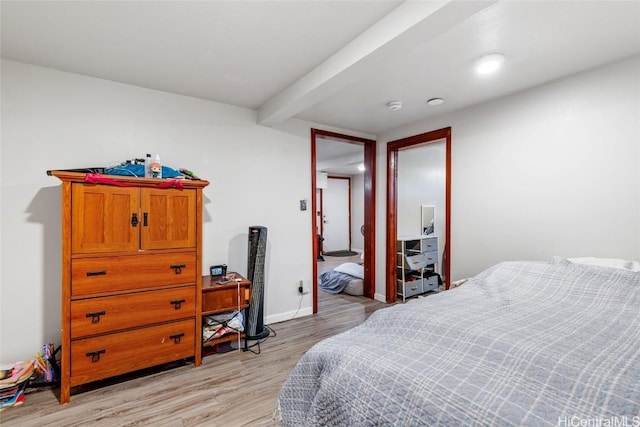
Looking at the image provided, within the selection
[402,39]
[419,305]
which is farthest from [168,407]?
[402,39]

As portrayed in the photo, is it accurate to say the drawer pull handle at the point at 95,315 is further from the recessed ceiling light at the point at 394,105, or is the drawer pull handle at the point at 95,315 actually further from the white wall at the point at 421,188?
the white wall at the point at 421,188

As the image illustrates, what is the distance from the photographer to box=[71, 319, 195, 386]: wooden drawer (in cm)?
189

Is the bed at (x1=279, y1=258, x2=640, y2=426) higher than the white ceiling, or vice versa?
the white ceiling

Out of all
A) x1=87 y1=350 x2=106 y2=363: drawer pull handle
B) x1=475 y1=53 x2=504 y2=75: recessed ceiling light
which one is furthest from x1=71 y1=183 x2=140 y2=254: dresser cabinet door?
x1=475 y1=53 x2=504 y2=75: recessed ceiling light

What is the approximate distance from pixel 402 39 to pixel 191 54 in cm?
145

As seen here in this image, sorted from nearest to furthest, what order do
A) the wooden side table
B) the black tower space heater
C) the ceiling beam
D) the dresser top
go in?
1. the ceiling beam
2. the dresser top
3. the wooden side table
4. the black tower space heater

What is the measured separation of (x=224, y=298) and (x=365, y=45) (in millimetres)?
2235

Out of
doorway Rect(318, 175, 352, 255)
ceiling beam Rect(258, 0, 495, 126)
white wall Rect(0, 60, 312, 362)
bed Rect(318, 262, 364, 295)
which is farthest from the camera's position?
doorway Rect(318, 175, 352, 255)

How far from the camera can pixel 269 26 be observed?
1699 mm

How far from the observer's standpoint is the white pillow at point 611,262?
73.3 inches

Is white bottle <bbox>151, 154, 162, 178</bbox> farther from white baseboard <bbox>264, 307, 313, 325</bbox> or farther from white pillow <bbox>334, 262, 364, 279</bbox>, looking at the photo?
white pillow <bbox>334, 262, 364, 279</bbox>

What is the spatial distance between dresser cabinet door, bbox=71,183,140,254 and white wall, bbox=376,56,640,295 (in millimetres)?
3036

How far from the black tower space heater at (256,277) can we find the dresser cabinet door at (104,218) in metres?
1.00

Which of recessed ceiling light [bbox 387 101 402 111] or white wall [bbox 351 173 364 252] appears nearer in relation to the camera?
recessed ceiling light [bbox 387 101 402 111]
